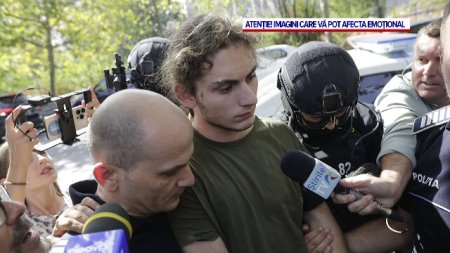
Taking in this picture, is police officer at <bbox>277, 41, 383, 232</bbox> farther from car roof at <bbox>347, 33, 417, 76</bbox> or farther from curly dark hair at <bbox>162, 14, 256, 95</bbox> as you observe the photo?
car roof at <bbox>347, 33, 417, 76</bbox>

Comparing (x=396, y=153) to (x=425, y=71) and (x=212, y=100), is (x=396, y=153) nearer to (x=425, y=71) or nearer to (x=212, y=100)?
(x=425, y=71)

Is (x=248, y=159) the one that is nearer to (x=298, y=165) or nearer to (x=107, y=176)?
(x=298, y=165)

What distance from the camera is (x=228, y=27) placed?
1.64 meters

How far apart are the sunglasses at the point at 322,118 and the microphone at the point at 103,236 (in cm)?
110

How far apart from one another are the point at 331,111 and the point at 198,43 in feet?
2.05

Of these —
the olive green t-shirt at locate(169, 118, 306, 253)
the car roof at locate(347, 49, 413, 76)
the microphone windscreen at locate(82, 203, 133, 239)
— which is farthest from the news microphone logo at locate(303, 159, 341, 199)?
the car roof at locate(347, 49, 413, 76)

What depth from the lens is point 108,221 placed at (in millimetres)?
991

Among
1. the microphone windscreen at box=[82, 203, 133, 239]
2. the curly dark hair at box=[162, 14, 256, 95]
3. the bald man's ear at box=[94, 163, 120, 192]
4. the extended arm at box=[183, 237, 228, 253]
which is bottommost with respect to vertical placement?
the extended arm at box=[183, 237, 228, 253]

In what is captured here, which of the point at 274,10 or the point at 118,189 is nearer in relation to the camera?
the point at 118,189

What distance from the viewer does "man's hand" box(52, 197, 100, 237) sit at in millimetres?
1368

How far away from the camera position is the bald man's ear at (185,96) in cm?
166

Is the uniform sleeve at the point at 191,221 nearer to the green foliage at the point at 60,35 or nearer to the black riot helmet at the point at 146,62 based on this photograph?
the black riot helmet at the point at 146,62

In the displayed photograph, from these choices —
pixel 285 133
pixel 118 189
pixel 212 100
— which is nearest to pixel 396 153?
pixel 285 133

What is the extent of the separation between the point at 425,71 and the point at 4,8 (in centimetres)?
1136
